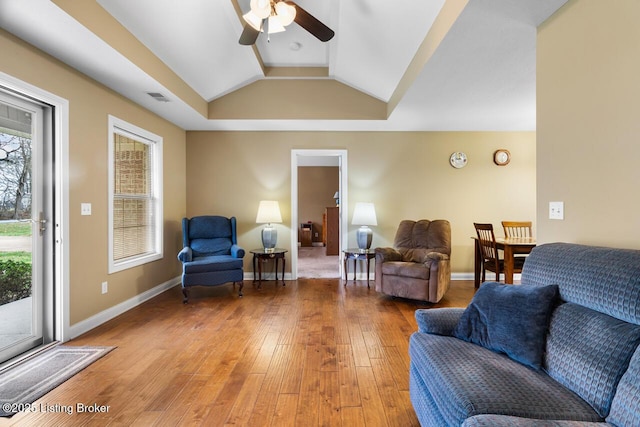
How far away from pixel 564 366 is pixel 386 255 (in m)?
2.80

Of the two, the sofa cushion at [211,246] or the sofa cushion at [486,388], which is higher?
the sofa cushion at [211,246]

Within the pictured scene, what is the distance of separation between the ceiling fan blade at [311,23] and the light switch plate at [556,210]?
2.05 meters

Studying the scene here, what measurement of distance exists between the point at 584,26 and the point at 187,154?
502 centimetres

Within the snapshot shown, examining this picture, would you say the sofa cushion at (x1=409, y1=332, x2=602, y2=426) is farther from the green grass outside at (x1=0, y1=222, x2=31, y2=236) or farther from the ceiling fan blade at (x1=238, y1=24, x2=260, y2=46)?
the green grass outside at (x1=0, y1=222, x2=31, y2=236)

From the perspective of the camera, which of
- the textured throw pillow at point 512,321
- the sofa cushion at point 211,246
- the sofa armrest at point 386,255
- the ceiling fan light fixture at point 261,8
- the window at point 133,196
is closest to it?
the textured throw pillow at point 512,321

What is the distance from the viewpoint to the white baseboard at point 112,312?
288 centimetres

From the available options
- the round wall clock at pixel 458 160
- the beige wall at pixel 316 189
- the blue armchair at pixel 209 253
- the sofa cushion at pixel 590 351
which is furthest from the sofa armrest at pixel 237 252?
the beige wall at pixel 316 189

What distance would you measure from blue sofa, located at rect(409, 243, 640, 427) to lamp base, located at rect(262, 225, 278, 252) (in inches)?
133

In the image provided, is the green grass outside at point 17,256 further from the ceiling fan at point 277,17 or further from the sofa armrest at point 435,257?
the sofa armrest at point 435,257

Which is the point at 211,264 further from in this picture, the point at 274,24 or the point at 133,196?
the point at 274,24

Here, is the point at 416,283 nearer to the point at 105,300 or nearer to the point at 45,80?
the point at 105,300

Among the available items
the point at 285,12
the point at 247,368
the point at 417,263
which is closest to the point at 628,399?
the point at 247,368

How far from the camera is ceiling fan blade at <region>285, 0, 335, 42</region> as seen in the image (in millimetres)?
2334

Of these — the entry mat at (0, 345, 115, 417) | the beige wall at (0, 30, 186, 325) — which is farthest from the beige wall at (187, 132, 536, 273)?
the entry mat at (0, 345, 115, 417)
